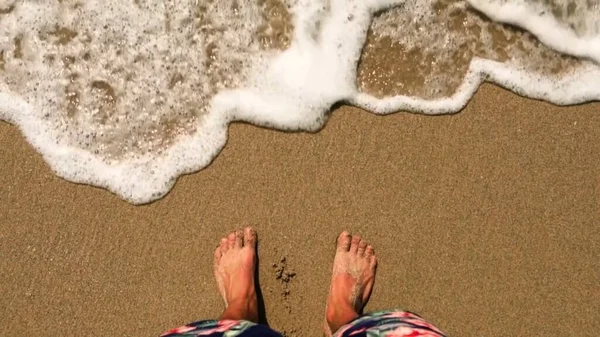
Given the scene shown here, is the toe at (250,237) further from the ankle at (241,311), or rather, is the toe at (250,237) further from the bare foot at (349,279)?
the bare foot at (349,279)

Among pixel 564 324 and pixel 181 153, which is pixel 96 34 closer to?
pixel 181 153

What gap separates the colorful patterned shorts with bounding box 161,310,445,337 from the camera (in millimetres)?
1868

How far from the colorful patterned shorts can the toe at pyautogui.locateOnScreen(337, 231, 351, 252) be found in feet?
0.93

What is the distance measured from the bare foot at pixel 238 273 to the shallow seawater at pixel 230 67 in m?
0.36

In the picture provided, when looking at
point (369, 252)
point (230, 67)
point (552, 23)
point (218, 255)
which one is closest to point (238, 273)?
point (218, 255)

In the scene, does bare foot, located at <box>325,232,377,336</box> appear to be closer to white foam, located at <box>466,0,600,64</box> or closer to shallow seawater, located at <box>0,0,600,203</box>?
shallow seawater, located at <box>0,0,600,203</box>

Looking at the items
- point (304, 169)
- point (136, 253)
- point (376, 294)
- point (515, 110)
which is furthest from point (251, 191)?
point (515, 110)

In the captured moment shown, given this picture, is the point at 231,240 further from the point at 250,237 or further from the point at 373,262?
the point at 373,262

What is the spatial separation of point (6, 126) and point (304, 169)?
1227mm

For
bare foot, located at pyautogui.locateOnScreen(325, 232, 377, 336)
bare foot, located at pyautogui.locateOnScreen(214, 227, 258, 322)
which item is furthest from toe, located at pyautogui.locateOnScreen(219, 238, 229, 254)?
bare foot, located at pyautogui.locateOnScreen(325, 232, 377, 336)

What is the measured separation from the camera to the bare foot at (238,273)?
2189 millimetres

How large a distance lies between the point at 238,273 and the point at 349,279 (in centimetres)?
45

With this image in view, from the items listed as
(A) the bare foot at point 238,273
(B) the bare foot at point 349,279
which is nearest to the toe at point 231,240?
(A) the bare foot at point 238,273

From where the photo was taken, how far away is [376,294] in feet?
7.54
